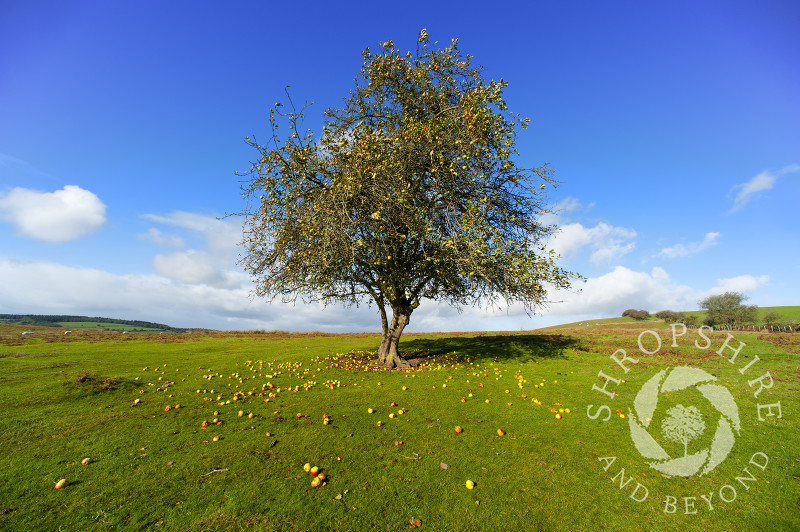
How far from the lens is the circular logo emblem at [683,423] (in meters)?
7.64

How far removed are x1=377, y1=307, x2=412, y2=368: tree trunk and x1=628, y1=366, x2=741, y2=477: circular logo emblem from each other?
10945 mm

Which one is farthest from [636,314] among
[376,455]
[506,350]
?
[376,455]

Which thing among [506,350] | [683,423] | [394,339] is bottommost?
[683,423]

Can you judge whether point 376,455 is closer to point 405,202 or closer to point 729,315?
point 405,202

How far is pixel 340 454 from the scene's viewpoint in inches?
310

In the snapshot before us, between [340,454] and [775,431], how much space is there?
37.7 ft

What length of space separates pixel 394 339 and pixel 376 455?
1119 cm

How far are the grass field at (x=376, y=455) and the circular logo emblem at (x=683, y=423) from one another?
8.1 inches

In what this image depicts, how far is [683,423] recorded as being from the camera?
9.32m

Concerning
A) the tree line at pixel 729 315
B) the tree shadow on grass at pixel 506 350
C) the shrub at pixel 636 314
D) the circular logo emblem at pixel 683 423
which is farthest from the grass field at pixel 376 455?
the shrub at pixel 636 314

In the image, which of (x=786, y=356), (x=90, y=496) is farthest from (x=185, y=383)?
(x=786, y=356)

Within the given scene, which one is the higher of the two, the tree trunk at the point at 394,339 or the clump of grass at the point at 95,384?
the tree trunk at the point at 394,339

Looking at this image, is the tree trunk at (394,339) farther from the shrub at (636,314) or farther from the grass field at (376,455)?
the shrub at (636,314)

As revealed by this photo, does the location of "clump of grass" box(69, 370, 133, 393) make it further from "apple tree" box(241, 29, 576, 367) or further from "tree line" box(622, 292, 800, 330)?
"tree line" box(622, 292, 800, 330)
